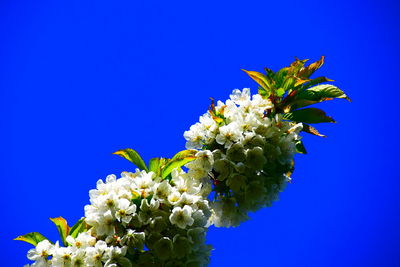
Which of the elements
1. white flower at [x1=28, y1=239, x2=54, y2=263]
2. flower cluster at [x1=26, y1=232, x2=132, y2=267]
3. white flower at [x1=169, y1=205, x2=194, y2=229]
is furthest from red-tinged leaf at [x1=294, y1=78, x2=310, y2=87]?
white flower at [x1=28, y1=239, x2=54, y2=263]

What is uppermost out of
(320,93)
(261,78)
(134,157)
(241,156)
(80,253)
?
(261,78)

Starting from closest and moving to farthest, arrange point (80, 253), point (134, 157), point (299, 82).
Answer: point (80, 253)
point (134, 157)
point (299, 82)

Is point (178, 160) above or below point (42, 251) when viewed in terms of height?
above

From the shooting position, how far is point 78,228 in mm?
2395

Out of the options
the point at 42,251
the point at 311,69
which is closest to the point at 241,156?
the point at 311,69

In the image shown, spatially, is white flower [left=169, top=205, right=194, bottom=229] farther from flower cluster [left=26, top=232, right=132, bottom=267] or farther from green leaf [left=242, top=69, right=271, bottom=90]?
green leaf [left=242, top=69, right=271, bottom=90]

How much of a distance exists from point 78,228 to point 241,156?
107 cm

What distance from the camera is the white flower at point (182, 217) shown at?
219 cm

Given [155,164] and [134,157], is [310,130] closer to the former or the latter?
[155,164]

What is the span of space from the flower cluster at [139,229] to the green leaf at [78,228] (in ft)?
0.41

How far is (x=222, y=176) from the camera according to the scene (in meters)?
2.41

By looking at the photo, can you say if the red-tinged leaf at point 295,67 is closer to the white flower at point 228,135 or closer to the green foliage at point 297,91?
the green foliage at point 297,91

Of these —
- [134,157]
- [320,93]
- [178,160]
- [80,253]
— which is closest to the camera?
[80,253]

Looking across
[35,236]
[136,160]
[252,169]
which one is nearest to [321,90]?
[252,169]
